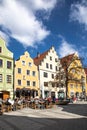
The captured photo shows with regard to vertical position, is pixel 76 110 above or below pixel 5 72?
below

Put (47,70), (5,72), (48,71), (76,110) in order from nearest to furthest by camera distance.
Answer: (76,110) → (5,72) → (47,70) → (48,71)

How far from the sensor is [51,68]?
5316cm

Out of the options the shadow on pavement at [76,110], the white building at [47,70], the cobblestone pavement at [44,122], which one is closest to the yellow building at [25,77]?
the white building at [47,70]

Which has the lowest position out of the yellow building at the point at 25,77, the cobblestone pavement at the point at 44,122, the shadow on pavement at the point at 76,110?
the cobblestone pavement at the point at 44,122

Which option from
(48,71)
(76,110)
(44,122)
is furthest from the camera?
(48,71)

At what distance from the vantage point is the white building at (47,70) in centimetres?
4965

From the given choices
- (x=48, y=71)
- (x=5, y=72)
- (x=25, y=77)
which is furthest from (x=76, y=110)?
(x=48, y=71)

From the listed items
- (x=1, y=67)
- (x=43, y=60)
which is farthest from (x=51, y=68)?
(x=1, y=67)

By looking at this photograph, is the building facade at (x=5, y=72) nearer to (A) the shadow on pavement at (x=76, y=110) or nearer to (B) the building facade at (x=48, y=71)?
(B) the building facade at (x=48, y=71)

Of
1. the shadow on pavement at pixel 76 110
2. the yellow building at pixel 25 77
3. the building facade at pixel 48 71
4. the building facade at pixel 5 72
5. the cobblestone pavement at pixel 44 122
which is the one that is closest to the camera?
the cobblestone pavement at pixel 44 122

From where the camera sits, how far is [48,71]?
51.9 meters

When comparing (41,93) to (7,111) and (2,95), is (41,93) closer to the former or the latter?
(2,95)

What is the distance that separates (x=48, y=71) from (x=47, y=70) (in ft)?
1.41

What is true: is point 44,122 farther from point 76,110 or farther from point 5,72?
point 5,72
